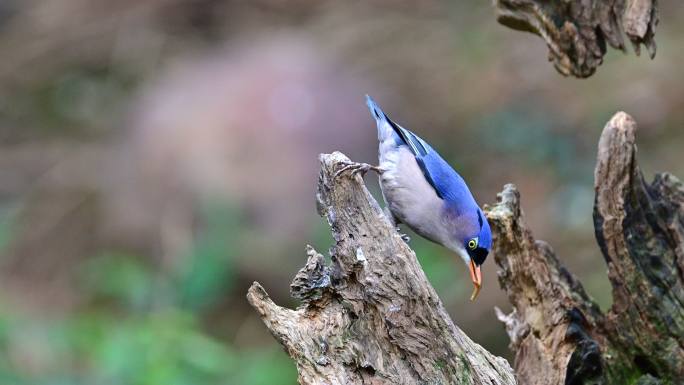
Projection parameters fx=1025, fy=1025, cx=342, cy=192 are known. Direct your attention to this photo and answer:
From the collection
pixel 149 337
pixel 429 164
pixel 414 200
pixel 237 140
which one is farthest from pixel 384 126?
pixel 237 140

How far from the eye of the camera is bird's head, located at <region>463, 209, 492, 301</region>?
362 centimetres

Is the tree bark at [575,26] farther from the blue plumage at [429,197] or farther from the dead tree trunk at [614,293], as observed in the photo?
the blue plumage at [429,197]

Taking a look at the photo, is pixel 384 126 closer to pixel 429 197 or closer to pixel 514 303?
pixel 429 197

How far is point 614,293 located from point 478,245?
19.7 inches

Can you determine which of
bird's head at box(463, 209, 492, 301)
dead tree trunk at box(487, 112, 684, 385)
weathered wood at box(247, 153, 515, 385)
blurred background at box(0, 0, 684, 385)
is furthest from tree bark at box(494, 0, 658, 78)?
blurred background at box(0, 0, 684, 385)

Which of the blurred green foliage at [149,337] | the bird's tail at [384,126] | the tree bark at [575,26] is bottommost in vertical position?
the tree bark at [575,26]

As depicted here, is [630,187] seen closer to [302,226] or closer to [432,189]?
[432,189]

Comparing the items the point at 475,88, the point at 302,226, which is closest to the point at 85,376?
the point at 302,226

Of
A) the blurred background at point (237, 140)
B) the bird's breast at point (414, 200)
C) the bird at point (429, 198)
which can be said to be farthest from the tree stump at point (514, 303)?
the blurred background at point (237, 140)

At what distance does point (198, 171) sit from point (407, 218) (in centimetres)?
395

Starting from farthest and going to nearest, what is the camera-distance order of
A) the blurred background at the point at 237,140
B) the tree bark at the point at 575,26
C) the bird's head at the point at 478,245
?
the blurred background at the point at 237,140 → the bird's head at the point at 478,245 → the tree bark at the point at 575,26

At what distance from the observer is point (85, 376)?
17.8 ft

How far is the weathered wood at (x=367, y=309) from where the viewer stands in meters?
2.99

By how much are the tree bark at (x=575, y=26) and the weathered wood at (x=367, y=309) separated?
0.87 m
